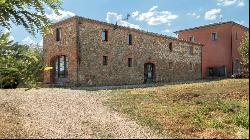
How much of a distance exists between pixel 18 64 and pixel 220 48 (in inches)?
1515

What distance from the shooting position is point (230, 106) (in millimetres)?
12516

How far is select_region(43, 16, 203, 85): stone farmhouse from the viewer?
87.2 feet

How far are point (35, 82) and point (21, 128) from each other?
338cm

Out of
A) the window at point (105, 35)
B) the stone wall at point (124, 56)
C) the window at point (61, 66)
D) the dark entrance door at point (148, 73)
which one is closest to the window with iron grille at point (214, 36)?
the stone wall at point (124, 56)

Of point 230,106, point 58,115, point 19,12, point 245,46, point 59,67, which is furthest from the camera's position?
point 245,46

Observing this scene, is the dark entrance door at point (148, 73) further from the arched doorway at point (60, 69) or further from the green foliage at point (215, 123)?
the green foliage at point (215, 123)

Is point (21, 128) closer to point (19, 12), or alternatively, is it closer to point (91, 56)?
point (19, 12)

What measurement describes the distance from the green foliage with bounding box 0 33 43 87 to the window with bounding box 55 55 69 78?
21183mm

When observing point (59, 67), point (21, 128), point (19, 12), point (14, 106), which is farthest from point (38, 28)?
point (59, 67)

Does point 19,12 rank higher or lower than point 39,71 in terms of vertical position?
higher

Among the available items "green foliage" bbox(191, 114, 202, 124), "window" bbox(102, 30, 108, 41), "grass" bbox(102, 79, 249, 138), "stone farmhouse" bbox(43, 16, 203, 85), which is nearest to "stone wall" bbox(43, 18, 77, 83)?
"stone farmhouse" bbox(43, 16, 203, 85)

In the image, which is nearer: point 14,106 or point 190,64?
point 14,106

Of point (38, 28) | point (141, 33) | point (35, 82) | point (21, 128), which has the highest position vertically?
point (141, 33)

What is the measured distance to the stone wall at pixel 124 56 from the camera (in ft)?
88.4
